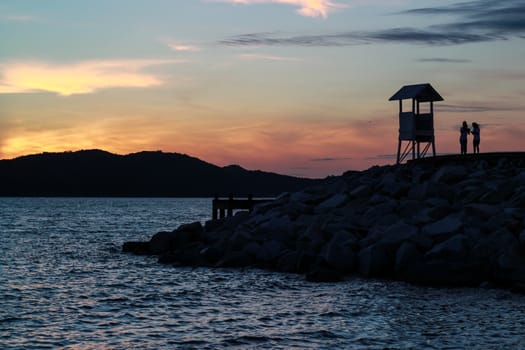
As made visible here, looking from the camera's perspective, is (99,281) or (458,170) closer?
(99,281)

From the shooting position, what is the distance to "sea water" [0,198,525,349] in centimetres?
1304

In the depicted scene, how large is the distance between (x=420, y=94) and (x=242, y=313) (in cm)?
1806

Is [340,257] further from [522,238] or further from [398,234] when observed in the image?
[522,238]

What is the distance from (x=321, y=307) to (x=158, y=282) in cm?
638

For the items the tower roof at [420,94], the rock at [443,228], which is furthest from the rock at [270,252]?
the tower roof at [420,94]

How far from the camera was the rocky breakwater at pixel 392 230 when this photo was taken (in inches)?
729

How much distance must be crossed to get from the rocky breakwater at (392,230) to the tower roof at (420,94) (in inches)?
118

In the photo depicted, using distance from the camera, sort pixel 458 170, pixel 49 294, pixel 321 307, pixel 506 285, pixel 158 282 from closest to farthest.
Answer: pixel 321 307, pixel 506 285, pixel 49 294, pixel 158 282, pixel 458 170

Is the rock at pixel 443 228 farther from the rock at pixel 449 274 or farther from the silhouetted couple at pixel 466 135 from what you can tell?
the silhouetted couple at pixel 466 135

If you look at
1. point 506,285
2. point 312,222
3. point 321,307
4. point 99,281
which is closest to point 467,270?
point 506,285

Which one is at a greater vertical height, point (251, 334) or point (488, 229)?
point (488, 229)

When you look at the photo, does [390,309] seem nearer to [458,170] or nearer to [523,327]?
[523,327]

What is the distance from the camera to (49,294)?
19.4 metres

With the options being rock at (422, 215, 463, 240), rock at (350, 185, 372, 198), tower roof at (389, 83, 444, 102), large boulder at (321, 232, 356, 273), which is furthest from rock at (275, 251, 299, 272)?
tower roof at (389, 83, 444, 102)
